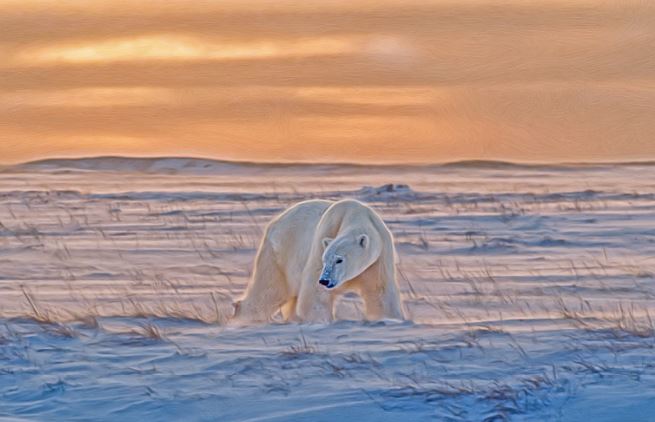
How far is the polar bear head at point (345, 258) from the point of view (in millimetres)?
7715

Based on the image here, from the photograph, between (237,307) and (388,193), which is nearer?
(237,307)

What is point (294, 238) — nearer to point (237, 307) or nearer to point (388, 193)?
point (237, 307)

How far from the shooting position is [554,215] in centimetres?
1914

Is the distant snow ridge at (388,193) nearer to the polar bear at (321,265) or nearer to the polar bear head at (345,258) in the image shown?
the polar bear at (321,265)

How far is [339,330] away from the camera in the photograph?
7211 millimetres

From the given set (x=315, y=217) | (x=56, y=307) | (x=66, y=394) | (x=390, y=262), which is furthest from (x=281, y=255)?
(x=66, y=394)

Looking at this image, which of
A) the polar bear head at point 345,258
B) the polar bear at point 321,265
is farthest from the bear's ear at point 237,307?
the polar bear head at point 345,258

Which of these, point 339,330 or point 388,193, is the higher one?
point 339,330

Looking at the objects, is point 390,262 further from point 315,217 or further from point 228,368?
point 228,368

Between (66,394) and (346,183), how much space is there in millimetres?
26963

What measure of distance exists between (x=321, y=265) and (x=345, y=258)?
412 millimetres

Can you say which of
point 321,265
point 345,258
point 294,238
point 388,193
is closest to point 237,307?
point 294,238

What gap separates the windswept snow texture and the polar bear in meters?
0.33

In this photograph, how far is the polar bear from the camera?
7.88 meters
